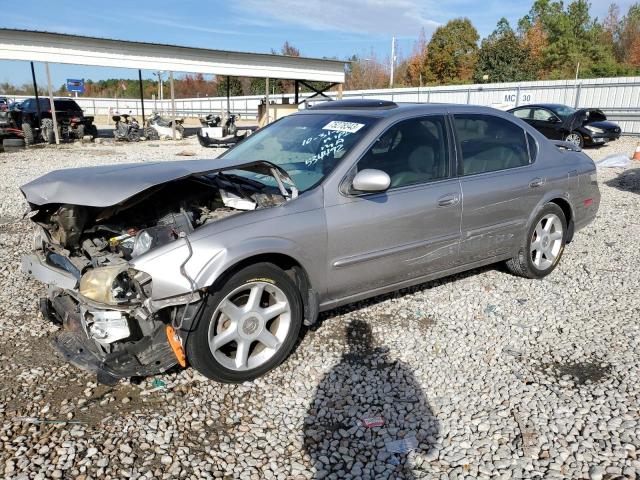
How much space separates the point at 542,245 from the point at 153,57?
18.9m

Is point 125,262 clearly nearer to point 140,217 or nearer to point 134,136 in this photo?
point 140,217

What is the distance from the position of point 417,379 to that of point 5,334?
3051 millimetres

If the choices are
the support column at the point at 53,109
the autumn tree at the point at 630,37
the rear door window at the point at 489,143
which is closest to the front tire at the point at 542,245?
the rear door window at the point at 489,143

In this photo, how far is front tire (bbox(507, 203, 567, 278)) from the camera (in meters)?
4.77

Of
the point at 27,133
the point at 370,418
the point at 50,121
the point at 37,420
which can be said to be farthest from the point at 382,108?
the point at 50,121

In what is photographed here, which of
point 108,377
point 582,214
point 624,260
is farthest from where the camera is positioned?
point 624,260

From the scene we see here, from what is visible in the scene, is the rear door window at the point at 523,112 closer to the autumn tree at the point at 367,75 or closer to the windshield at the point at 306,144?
the windshield at the point at 306,144

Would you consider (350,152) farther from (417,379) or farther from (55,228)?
(55,228)

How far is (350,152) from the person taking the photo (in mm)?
3557

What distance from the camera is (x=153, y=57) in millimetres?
19844

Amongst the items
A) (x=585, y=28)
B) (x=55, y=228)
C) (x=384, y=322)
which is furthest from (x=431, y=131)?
(x=585, y=28)

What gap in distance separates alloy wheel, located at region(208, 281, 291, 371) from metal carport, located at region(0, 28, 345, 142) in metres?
18.5

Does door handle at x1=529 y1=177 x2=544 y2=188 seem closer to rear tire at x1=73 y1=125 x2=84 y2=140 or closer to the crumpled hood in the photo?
the crumpled hood

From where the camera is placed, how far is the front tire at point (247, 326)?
115 inches
